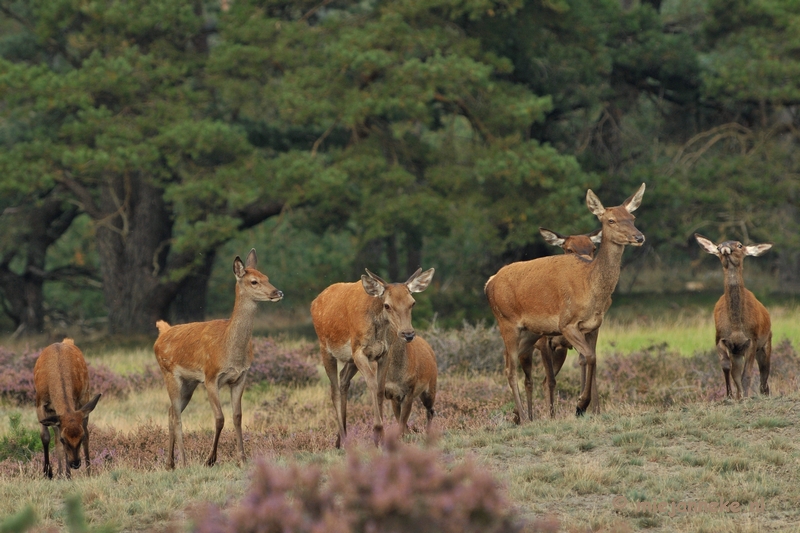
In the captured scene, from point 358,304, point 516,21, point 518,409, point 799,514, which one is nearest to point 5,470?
point 358,304

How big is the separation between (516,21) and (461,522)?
21.6m

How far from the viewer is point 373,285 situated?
33.0 feet

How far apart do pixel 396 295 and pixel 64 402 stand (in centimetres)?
339

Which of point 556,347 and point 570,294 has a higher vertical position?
point 570,294

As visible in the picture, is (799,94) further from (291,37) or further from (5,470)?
(5,470)

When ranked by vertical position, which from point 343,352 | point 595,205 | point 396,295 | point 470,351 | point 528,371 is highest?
point 595,205

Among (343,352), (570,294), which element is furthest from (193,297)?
(570,294)

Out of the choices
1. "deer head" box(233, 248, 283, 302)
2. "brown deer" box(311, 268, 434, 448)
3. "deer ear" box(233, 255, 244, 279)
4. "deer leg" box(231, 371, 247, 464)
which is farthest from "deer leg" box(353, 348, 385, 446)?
"deer ear" box(233, 255, 244, 279)

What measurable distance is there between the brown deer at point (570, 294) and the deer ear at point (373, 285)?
1.78 m

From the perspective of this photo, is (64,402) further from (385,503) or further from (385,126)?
(385,126)

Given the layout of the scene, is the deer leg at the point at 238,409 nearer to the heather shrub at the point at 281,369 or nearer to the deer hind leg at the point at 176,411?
the deer hind leg at the point at 176,411

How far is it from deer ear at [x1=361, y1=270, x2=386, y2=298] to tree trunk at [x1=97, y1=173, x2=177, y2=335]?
664 inches

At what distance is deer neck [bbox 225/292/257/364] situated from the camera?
10406mm

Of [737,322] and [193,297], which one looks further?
[193,297]
